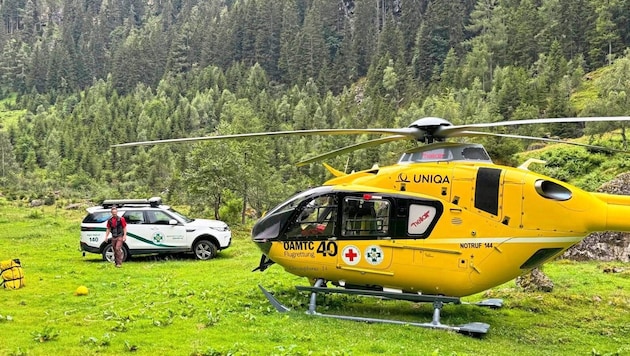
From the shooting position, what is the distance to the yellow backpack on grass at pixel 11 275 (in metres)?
13.4

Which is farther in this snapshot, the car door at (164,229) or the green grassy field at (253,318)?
the car door at (164,229)

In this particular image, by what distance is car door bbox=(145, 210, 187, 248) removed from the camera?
18.6 meters

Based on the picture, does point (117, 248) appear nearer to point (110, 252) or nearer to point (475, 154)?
point (110, 252)

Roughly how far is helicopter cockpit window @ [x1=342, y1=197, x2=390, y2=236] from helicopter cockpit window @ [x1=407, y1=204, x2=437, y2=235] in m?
0.47

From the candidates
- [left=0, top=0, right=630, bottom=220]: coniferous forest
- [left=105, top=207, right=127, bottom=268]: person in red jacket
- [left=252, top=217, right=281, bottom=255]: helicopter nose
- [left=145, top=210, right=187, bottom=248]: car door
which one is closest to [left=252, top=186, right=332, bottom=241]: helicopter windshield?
[left=252, top=217, right=281, bottom=255]: helicopter nose

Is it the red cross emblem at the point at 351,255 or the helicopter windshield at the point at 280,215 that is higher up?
the helicopter windshield at the point at 280,215

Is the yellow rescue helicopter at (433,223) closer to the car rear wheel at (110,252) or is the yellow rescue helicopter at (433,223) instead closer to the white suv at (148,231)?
the white suv at (148,231)

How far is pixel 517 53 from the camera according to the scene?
3652 inches

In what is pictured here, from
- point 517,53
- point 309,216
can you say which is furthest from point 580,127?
point 309,216

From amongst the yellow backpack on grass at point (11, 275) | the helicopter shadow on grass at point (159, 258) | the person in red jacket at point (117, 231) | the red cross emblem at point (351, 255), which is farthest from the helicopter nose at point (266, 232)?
the helicopter shadow on grass at point (159, 258)

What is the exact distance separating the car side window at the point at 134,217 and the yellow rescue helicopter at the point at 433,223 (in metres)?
8.30

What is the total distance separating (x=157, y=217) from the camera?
1878 cm

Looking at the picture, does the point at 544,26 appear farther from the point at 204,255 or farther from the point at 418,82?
the point at 204,255

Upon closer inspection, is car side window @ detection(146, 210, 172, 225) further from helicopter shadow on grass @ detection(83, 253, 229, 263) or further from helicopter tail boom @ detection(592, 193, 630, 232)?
helicopter tail boom @ detection(592, 193, 630, 232)
